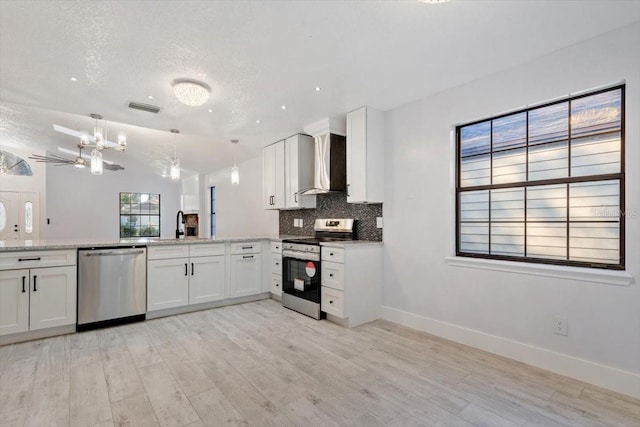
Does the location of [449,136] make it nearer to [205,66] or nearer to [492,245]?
[492,245]

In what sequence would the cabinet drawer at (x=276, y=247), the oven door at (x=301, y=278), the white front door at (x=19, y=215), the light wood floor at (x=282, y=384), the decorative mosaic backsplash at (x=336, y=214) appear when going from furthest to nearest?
the white front door at (x=19, y=215) → the cabinet drawer at (x=276, y=247) → the decorative mosaic backsplash at (x=336, y=214) → the oven door at (x=301, y=278) → the light wood floor at (x=282, y=384)

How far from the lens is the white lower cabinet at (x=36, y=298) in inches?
111

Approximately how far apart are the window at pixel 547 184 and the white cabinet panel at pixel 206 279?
294 cm

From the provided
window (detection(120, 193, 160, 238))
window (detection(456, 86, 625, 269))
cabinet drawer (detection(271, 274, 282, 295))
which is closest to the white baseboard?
window (detection(456, 86, 625, 269))

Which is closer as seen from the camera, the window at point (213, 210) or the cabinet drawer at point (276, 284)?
the cabinet drawer at point (276, 284)

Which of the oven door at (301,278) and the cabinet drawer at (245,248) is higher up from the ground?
the cabinet drawer at (245,248)

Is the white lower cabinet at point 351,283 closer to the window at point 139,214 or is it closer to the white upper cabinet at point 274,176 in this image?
the white upper cabinet at point 274,176

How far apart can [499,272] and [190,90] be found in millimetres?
3241

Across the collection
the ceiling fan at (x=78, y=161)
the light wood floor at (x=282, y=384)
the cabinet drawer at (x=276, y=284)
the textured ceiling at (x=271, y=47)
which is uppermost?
the textured ceiling at (x=271, y=47)

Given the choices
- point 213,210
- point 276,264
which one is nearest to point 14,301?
point 276,264

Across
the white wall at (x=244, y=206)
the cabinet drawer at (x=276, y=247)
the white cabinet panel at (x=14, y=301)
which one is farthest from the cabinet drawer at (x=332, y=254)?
the white cabinet panel at (x=14, y=301)

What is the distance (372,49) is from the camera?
232 cm

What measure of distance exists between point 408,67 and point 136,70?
2346 mm

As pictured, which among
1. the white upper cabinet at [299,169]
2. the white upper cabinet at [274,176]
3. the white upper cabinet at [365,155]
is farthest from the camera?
the white upper cabinet at [274,176]
